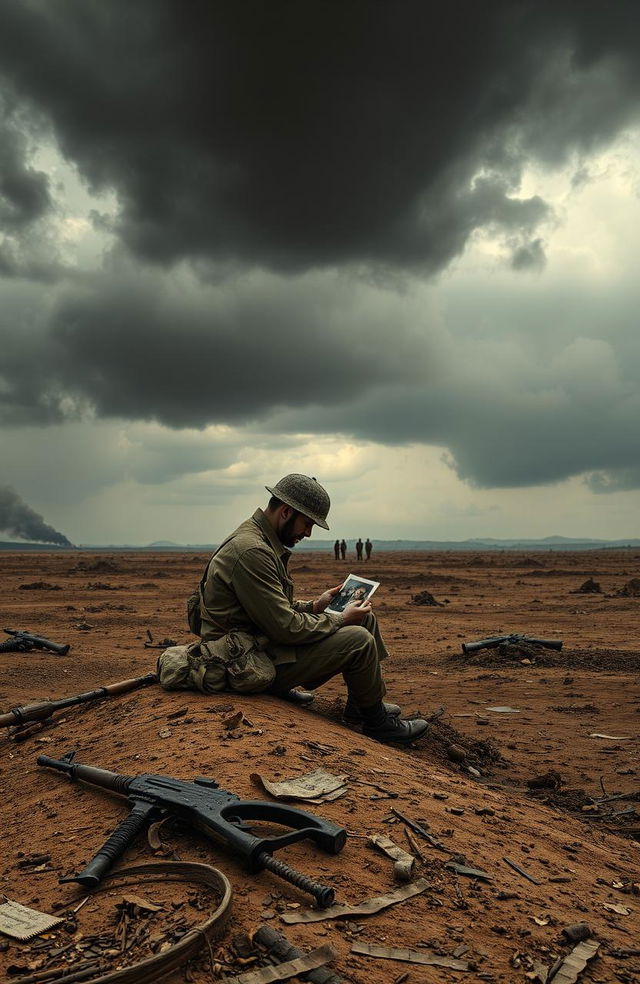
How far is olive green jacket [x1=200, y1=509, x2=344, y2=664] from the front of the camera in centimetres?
534

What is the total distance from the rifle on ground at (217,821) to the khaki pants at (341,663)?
1.88m

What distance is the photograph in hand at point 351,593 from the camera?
19.9 ft

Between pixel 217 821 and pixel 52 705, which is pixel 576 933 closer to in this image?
pixel 217 821

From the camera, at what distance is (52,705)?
619cm

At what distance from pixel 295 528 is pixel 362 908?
10.3 feet

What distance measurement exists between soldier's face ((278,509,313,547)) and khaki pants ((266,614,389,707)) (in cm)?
81

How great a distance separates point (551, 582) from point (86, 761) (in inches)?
1091

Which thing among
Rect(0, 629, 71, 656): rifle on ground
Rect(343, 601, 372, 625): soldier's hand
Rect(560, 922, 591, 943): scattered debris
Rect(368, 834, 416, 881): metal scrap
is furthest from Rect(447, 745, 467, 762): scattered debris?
Rect(0, 629, 71, 656): rifle on ground

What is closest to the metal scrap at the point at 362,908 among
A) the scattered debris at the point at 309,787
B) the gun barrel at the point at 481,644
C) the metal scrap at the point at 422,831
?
the metal scrap at the point at 422,831

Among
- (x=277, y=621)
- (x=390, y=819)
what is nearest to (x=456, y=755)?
(x=277, y=621)

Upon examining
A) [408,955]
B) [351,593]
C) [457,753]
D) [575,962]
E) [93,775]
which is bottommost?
[457,753]

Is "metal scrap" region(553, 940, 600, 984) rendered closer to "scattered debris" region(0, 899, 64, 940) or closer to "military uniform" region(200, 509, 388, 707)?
"scattered debris" region(0, 899, 64, 940)

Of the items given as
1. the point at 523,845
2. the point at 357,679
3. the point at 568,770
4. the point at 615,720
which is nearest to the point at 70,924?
the point at 523,845

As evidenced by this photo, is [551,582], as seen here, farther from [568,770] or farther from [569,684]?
[568,770]
